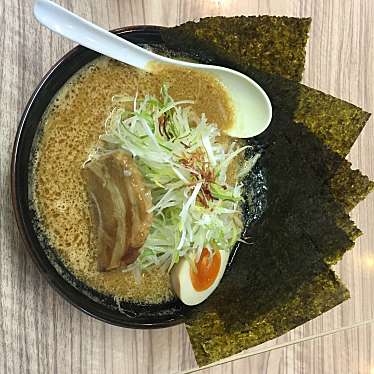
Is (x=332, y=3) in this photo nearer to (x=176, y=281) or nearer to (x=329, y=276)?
(x=329, y=276)

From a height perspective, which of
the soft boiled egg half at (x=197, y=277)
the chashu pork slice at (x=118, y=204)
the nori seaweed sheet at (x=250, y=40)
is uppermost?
the nori seaweed sheet at (x=250, y=40)

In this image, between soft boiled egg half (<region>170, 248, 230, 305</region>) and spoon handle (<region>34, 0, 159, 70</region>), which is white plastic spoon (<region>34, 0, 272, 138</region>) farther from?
soft boiled egg half (<region>170, 248, 230, 305</region>)

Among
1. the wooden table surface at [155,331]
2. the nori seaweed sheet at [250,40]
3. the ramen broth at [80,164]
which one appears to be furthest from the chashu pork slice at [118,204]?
the nori seaweed sheet at [250,40]

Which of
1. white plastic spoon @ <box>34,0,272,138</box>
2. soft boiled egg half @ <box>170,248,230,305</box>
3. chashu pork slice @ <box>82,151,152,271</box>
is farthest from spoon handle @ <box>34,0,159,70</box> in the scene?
soft boiled egg half @ <box>170,248,230,305</box>

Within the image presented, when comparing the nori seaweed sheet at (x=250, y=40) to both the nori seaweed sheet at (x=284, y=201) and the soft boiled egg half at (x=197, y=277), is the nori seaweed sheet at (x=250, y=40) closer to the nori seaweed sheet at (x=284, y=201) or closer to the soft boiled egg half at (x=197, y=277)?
the nori seaweed sheet at (x=284, y=201)

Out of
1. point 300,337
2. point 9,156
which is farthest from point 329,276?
point 9,156

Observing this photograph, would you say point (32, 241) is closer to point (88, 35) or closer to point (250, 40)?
point (88, 35)
